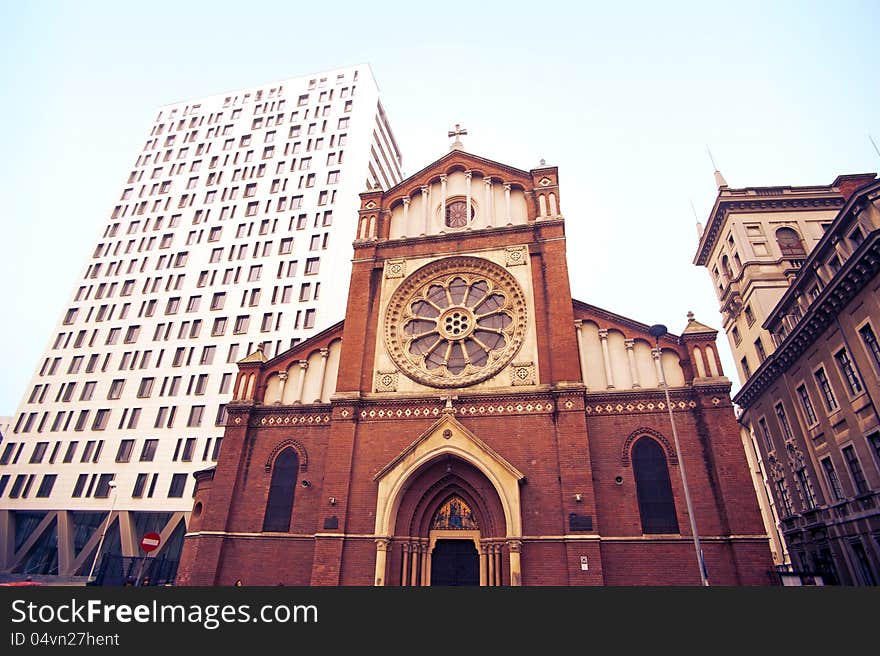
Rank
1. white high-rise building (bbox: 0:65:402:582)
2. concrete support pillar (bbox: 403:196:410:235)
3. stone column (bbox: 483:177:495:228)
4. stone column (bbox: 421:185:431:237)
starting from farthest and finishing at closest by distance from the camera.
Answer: white high-rise building (bbox: 0:65:402:582) → concrete support pillar (bbox: 403:196:410:235) → stone column (bbox: 421:185:431:237) → stone column (bbox: 483:177:495:228)

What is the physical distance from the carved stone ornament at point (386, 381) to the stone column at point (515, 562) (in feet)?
24.6

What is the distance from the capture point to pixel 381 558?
17.3 metres

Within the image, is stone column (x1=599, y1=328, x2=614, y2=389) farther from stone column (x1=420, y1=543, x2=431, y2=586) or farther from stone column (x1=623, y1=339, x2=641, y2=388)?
stone column (x1=420, y1=543, x2=431, y2=586)

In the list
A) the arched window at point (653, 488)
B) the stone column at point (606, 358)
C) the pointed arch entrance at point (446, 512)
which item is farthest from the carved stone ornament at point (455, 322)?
the arched window at point (653, 488)

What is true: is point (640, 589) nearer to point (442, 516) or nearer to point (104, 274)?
point (442, 516)

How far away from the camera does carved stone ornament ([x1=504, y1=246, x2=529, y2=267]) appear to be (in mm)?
21875

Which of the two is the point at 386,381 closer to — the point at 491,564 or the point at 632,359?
the point at 491,564

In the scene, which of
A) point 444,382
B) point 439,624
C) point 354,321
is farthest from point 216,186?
point 439,624

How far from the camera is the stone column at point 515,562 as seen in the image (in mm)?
16203

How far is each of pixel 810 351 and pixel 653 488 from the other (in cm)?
1495

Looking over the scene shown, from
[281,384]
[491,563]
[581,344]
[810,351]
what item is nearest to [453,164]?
[581,344]

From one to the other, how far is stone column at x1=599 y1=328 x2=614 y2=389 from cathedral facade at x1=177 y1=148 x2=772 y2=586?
0.11 meters

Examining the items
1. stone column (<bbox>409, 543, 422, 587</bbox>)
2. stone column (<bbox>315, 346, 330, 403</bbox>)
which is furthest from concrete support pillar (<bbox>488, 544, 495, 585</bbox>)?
stone column (<bbox>315, 346, 330, 403</bbox>)

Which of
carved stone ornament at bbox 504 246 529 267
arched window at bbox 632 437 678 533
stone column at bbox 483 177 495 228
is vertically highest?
stone column at bbox 483 177 495 228
